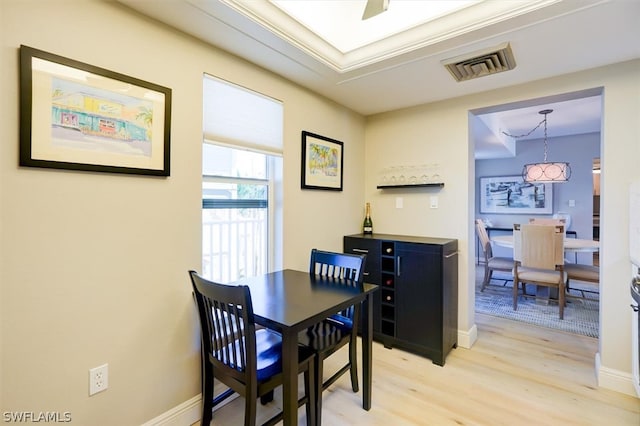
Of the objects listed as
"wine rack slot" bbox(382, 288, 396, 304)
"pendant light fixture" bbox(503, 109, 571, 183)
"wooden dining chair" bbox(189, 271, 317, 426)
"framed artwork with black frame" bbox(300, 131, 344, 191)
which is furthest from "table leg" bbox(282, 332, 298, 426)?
"pendant light fixture" bbox(503, 109, 571, 183)

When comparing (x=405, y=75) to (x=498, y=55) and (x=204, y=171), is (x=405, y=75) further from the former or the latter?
(x=204, y=171)

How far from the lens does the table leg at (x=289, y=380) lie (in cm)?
129

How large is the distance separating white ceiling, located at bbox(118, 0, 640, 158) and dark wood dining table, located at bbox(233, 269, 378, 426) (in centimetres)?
147

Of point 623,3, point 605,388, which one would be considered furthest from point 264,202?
point 605,388

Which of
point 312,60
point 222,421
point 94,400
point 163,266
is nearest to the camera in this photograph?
point 94,400

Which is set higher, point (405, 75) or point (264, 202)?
point (405, 75)

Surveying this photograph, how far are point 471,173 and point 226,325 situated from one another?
2424mm

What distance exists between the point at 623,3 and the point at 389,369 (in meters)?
2.56

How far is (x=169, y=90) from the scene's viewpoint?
5.46ft

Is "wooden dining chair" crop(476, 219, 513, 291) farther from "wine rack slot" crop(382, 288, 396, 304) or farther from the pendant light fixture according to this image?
"wine rack slot" crop(382, 288, 396, 304)

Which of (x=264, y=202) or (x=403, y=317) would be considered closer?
(x=264, y=202)

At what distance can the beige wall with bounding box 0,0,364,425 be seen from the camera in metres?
1.21

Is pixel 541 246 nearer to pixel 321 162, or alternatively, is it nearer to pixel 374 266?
pixel 374 266

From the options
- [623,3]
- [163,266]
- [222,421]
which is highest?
[623,3]
